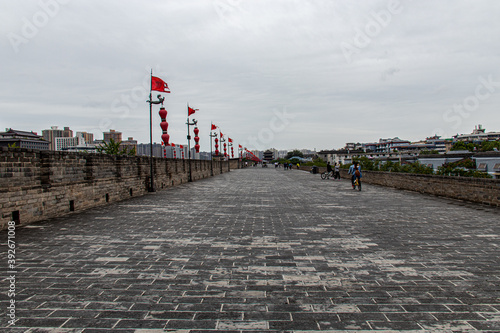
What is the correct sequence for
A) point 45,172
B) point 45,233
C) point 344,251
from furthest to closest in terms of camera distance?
point 45,172
point 45,233
point 344,251

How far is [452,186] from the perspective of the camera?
41.4ft

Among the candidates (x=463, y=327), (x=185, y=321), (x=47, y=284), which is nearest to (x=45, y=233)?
(x=47, y=284)

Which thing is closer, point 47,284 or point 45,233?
point 47,284

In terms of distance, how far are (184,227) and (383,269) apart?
4.44 m

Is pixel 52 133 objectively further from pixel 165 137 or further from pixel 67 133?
pixel 165 137

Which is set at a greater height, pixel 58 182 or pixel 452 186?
pixel 58 182

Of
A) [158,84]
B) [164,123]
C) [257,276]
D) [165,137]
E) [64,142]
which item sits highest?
[64,142]

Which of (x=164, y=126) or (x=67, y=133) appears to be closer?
(x=164, y=126)

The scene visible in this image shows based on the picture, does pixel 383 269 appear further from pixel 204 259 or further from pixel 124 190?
pixel 124 190

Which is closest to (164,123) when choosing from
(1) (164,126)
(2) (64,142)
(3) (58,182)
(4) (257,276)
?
(1) (164,126)

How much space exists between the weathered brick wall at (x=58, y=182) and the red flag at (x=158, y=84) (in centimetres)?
373

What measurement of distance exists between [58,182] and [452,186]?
46.3 feet

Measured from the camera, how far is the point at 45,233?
22.0ft

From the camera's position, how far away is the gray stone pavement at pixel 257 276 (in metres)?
2.99
